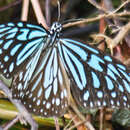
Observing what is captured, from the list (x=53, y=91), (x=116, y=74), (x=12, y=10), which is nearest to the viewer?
(x=116, y=74)

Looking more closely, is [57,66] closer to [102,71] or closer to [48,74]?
[48,74]

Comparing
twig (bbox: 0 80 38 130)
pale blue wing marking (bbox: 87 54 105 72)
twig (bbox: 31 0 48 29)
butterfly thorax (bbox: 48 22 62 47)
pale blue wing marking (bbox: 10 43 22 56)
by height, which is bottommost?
twig (bbox: 0 80 38 130)

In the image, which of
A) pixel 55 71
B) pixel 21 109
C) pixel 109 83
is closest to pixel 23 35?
pixel 55 71

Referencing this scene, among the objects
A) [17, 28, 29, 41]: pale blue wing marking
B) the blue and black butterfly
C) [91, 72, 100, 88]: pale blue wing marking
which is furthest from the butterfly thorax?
[91, 72, 100, 88]: pale blue wing marking

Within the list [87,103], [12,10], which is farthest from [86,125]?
[12,10]

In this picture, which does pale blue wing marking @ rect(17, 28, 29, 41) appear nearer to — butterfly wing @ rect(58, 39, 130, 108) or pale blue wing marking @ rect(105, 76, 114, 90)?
butterfly wing @ rect(58, 39, 130, 108)

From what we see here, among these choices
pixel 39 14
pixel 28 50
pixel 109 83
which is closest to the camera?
pixel 109 83

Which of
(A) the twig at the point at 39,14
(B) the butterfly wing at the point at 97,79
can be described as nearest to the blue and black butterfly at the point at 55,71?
(B) the butterfly wing at the point at 97,79

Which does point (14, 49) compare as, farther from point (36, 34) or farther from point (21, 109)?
point (21, 109)
